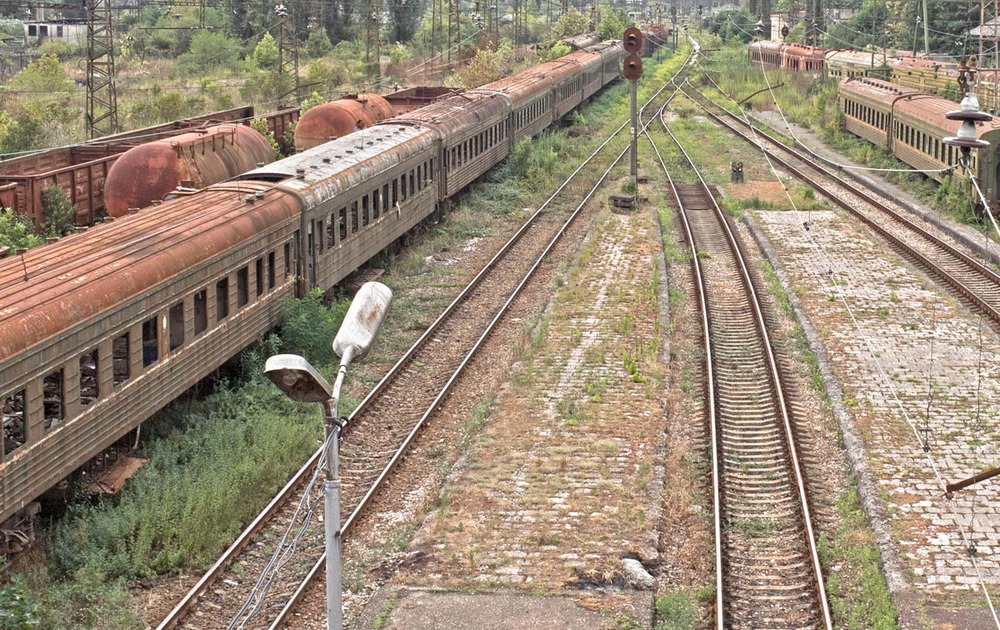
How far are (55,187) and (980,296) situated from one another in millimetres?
18015

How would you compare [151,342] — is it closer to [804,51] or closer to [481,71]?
[481,71]

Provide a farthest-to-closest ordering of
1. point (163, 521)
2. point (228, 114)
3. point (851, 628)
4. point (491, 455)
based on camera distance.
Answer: point (228, 114) → point (491, 455) → point (163, 521) → point (851, 628)

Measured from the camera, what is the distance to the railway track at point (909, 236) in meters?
23.8

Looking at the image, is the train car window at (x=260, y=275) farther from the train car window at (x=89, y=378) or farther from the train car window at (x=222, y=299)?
the train car window at (x=89, y=378)

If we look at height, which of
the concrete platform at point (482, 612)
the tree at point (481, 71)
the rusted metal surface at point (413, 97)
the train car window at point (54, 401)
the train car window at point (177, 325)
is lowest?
the concrete platform at point (482, 612)

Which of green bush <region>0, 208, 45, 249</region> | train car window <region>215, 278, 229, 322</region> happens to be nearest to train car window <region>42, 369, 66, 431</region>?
train car window <region>215, 278, 229, 322</region>

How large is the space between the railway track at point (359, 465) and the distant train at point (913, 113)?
8969 millimetres

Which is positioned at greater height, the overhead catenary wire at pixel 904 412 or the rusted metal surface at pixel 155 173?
the rusted metal surface at pixel 155 173

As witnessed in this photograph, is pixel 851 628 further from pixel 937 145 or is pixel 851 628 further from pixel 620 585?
pixel 937 145

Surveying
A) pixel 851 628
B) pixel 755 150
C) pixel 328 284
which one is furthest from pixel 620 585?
pixel 755 150

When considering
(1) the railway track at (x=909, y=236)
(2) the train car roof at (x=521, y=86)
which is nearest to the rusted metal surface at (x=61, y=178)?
(2) the train car roof at (x=521, y=86)

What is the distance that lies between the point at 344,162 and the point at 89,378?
9799mm

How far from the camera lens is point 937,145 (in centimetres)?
3419

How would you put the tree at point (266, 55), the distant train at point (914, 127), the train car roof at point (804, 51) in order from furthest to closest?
the tree at point (266, 55) → the train car roof at point (804, 51) → the distant train at point (914, 127)
